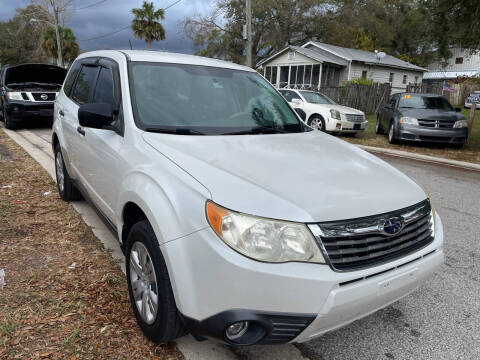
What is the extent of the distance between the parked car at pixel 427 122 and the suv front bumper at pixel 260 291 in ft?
32.6

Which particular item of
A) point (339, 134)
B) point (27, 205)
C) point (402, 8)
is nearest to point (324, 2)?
point (402, 8)

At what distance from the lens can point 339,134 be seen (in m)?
13.5

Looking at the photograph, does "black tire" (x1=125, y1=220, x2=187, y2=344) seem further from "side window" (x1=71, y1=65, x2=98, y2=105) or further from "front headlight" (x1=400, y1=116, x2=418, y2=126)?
"front headlight" (x1=400, y1=116, x2=418, y2=126)

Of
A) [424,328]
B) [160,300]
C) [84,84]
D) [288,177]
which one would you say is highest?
[84,84]

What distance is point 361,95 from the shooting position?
21312mm

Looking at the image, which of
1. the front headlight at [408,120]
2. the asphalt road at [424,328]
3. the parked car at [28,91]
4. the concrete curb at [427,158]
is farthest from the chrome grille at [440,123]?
the parked car at [28,91]

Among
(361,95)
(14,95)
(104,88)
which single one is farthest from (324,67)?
(104,88)

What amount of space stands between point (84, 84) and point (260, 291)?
3136 mm

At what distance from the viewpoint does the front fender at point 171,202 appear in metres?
1.89

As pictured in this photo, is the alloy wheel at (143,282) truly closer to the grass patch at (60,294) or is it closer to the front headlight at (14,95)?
the grass patch at (60,294)

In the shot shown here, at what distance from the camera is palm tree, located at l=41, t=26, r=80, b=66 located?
39.2 meters

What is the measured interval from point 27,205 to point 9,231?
35.0 inches

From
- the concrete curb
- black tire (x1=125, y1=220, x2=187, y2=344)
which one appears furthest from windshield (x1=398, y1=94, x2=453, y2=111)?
black tire (x1=125, y1=220, x2=187, y2=344)

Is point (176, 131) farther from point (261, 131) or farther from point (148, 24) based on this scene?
point (148, 24)
